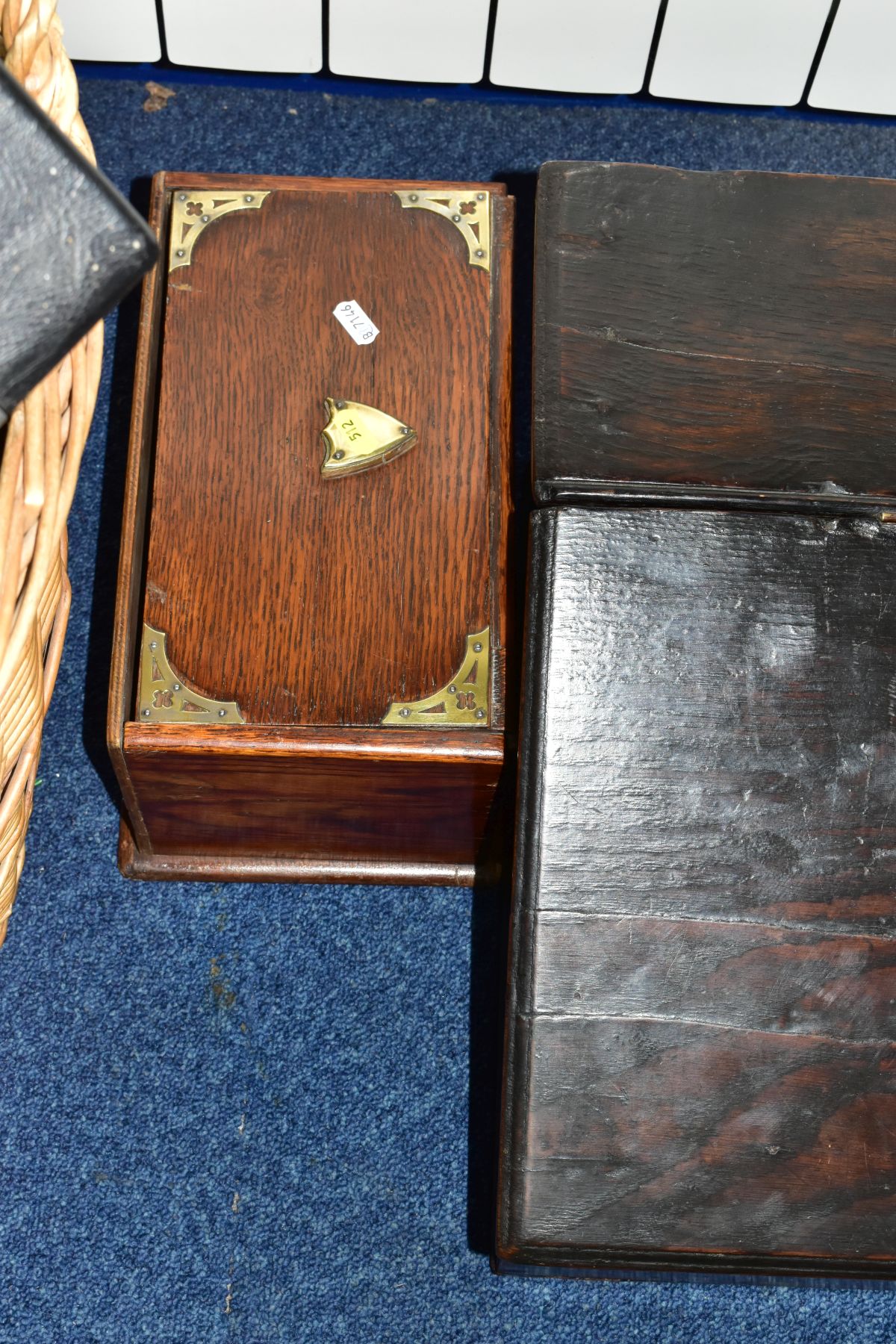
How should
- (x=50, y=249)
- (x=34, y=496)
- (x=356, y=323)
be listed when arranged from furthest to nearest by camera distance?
(x=356, y=323) → (x=34, y=496) → (x=50, y=249)

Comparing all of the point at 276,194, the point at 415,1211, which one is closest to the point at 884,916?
the point at 415,1211

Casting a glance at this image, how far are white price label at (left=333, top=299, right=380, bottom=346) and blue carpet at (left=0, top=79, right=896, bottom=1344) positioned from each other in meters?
0.42

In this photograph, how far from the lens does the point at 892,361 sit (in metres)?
1.18

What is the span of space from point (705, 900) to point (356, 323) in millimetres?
639

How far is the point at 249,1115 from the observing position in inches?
50.6

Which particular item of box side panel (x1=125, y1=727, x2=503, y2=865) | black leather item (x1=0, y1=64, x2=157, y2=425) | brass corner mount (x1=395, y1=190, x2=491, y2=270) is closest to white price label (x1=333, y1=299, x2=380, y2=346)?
brass corner mount (x1=395, y1=190, x2=491, y2=270)

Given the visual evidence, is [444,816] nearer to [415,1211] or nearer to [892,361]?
[415,1211]

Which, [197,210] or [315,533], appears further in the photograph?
[197,210]

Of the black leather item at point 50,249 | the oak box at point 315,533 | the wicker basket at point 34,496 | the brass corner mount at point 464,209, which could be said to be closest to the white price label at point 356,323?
the oak box at point 315,533

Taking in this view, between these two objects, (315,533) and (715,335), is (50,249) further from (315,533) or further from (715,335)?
(715,335)

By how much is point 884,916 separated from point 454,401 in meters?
0.61

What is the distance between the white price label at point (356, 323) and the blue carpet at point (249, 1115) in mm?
420

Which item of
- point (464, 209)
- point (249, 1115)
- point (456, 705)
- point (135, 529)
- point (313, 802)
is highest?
point (464, 209)

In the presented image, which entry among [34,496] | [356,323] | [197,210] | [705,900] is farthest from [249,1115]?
[197,210]
